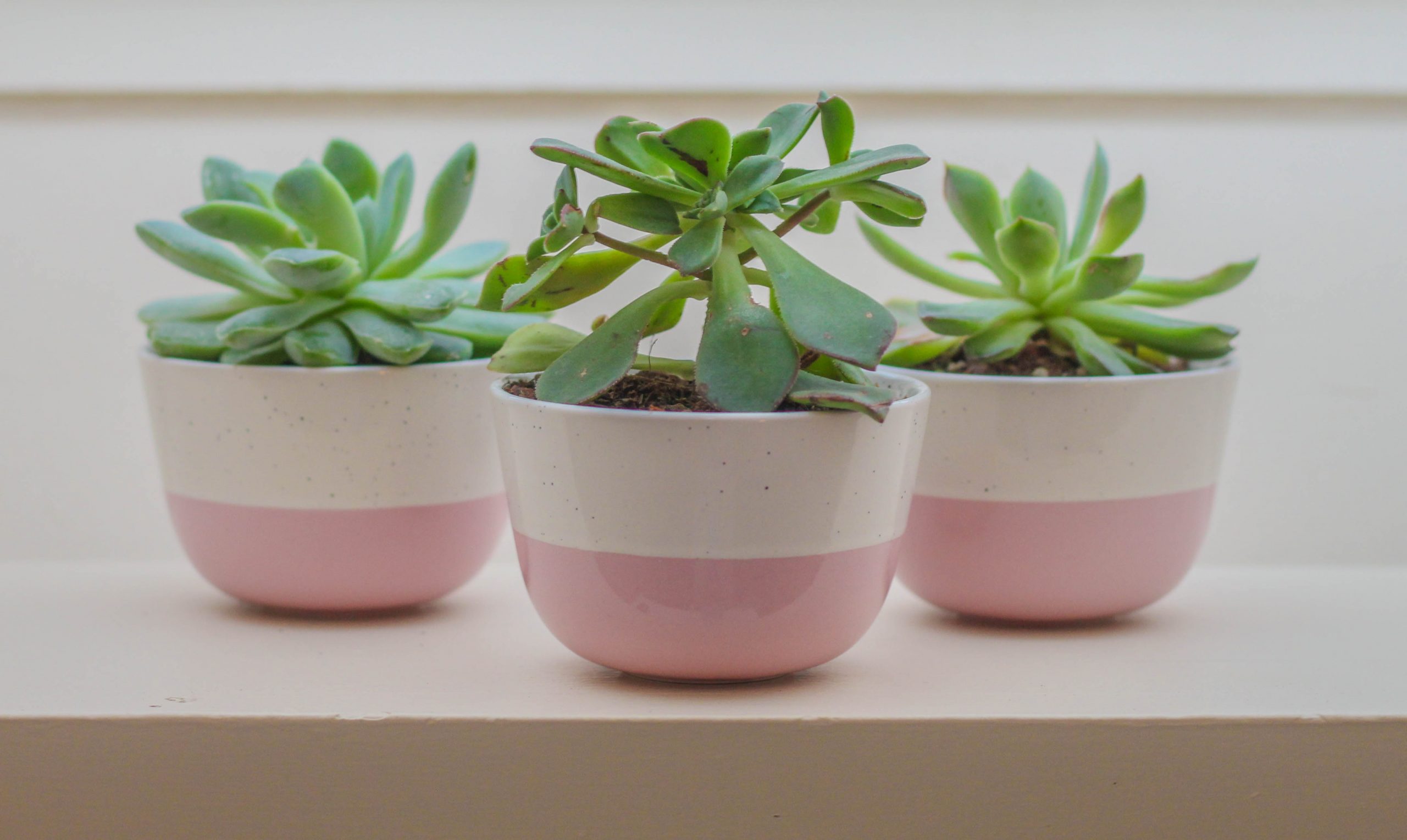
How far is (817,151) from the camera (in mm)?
1045

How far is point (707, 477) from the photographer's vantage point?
536 mm

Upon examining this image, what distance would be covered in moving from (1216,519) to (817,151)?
484 millimetres

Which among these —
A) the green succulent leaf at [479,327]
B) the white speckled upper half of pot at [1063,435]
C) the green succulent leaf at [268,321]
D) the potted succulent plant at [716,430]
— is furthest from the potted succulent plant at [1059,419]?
the green succulent leaf at [268,321]

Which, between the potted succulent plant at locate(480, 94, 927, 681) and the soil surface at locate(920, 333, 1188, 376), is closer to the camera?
the potted succulent plant at locate(480, 94, 927, 681)

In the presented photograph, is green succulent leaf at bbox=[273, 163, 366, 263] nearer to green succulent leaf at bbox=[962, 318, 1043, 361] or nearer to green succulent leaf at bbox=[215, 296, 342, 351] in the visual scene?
green succulent leaf at bbox=[215, 296, 342, 351]

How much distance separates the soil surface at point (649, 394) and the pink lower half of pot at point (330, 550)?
13cm

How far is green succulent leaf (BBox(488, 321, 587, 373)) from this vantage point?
2.00 feet

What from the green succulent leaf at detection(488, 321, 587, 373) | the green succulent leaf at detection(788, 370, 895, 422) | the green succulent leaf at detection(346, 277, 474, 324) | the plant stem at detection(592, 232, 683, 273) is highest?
the plant stem at detection(592, 232, 683, 273)

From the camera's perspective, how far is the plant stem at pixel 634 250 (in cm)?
55

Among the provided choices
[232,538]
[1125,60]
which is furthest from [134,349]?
[1125,60]

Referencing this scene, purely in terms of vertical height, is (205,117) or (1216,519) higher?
(205,117)

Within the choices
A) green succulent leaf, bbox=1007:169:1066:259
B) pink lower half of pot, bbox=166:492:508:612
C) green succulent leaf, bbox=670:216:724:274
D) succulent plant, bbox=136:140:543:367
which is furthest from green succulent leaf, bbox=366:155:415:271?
green succulent leaf, bbox=1007:169:1066:259

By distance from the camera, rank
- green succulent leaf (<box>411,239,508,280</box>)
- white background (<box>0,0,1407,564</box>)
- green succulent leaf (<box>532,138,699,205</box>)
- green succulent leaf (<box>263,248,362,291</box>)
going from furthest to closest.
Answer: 1. white background (<box>0,0,1407,564</box>)
2. green succulent leaf (<box>411,239,508,280</box>)
3. green succulent leaf (<box>263,248,362,291</box>)
4. green succulent leaf (<box>532,138,699,205</box>)

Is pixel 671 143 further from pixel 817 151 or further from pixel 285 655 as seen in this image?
pixel 817 151
